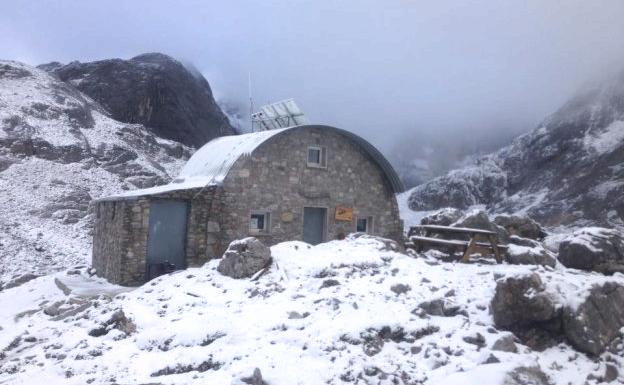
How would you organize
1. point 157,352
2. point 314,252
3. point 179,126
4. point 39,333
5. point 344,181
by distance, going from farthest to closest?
point 179,126
point 344,181
point 314,252
point 39,333
point 157,352

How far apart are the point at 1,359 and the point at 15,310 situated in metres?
6.35

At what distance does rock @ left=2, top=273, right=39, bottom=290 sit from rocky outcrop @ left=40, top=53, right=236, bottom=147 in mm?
34942

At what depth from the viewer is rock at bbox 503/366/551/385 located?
6656 mm

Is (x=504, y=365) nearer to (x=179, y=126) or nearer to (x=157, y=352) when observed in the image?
(x=157, y=352)

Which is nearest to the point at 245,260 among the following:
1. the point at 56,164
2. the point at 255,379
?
the point at 255,379

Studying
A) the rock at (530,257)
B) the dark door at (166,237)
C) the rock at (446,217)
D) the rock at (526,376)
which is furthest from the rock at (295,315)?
the rock at (446,217)

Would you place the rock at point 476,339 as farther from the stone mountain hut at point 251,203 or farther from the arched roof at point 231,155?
the arched roof at point 231,155

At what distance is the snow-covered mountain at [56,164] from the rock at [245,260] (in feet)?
43.0

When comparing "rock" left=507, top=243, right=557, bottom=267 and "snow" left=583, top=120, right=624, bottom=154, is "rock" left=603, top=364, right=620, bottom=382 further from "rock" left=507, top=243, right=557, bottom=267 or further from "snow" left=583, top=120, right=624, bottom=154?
"snow" left=583, top=120, right=624, bottom=154

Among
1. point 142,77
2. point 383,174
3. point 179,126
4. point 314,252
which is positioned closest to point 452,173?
point 179,126

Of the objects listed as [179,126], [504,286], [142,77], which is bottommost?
[504,286]

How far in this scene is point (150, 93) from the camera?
5669 centimetres

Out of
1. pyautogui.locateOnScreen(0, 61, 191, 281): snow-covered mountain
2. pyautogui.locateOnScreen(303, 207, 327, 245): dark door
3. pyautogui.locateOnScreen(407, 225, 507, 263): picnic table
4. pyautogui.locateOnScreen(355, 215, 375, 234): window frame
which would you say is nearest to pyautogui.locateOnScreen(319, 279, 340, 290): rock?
pyautogui.locateOnScreen(407, 225, 507, 263): picnic table

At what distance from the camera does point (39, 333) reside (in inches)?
412
